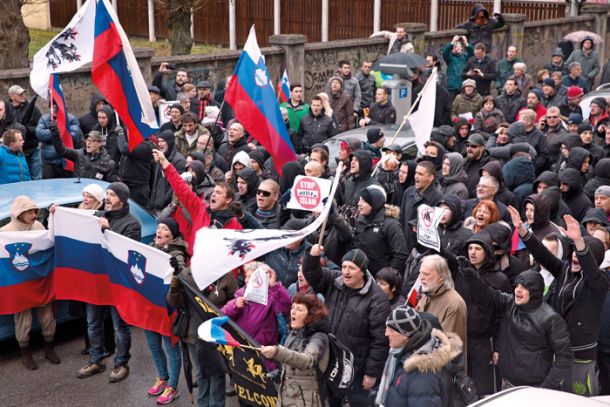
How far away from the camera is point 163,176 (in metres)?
11.0

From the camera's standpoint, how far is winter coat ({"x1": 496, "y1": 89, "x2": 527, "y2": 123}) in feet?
50.4

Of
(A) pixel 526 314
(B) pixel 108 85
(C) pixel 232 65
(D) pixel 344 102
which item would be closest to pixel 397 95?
(D) pixel 344 102

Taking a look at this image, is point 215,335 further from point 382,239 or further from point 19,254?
point 19,254

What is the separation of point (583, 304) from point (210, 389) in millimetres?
3088

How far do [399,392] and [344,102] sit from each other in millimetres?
9687

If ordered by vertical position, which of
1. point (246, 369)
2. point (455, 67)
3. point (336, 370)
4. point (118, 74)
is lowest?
point (246, 369)

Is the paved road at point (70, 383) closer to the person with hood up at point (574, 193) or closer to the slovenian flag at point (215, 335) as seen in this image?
the slovenian flag at point (215, 335)

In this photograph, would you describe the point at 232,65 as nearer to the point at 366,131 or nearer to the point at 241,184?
the point at 366,131

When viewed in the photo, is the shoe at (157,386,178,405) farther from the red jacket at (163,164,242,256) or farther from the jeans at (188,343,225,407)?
the red jacket at (163,164,242,256)

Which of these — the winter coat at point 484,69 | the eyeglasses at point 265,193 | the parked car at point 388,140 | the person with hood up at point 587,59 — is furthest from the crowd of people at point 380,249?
the person with hood up at point 587,59

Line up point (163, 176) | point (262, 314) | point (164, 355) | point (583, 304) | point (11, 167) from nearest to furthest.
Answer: point (583, 304) < point (262, 314) < point (164, 355) < point (163, 176) < point (11, 167)

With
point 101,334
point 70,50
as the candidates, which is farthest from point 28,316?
point 70,50

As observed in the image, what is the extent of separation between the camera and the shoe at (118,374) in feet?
29.2

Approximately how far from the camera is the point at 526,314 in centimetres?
681
